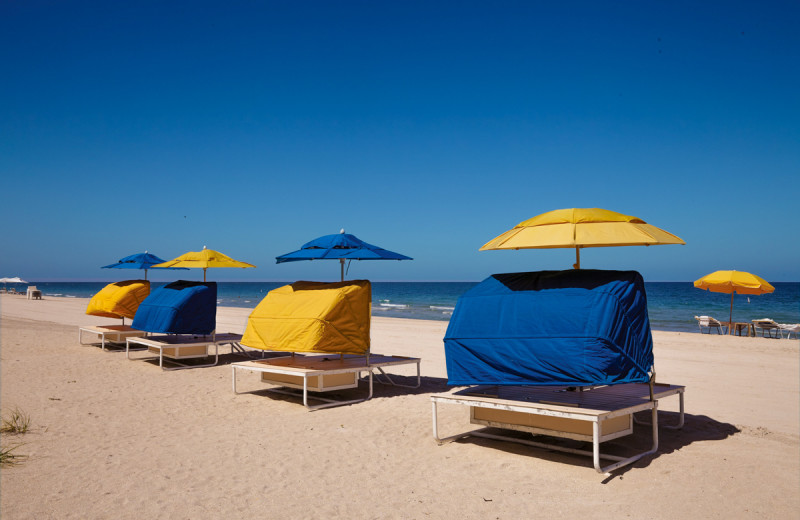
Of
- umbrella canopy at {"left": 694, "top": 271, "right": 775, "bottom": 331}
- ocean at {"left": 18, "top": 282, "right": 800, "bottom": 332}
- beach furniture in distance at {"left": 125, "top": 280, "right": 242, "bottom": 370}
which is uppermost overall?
umbrella canopy at {"left": 694, "top": 271, "right": 775, "bottom": 331}

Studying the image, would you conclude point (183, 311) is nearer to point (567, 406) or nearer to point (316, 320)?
point (316, 320)

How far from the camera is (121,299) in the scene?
13320 mm

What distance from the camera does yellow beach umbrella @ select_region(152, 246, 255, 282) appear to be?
11.6 meters

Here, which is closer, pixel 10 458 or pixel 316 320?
pixel 10 458

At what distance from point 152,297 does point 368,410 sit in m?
6.48

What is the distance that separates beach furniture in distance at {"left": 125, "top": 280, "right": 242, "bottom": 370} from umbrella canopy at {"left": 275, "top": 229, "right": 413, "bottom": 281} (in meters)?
3.02

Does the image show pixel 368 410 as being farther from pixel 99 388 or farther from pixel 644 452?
pixel 99 388

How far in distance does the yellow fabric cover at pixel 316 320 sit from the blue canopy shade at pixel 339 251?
400mm

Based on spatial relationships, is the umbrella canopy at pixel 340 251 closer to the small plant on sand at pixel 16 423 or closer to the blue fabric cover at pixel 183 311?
the blue fabric cover at pixel 183 311

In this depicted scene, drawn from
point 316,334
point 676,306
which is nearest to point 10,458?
point 316,334

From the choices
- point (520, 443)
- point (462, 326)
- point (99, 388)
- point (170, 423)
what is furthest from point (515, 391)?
point (99, 388)

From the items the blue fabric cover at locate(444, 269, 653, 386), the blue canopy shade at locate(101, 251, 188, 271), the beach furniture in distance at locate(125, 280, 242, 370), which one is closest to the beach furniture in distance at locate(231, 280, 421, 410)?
the blue fabric cover at locate(444, 269, 653, 386)

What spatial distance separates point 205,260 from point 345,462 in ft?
24.4

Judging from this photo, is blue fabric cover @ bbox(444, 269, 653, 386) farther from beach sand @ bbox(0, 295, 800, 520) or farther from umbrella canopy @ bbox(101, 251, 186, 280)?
umbrella canopy @ bbox(101, 251, 186, 280)
